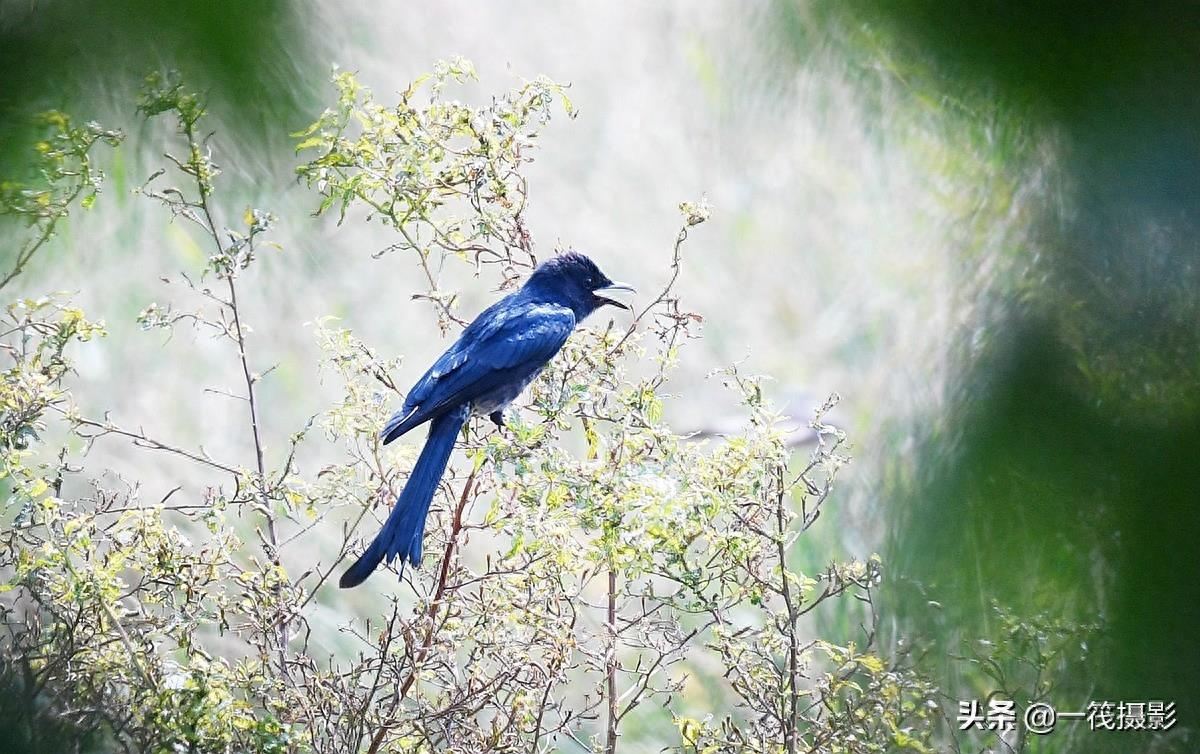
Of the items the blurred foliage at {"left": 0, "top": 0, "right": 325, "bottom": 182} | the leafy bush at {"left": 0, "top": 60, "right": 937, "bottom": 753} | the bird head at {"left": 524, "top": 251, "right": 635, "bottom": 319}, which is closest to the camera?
the blurred foliage at {"left": 0, "top": 0, "right": 325, "bottom": 182}

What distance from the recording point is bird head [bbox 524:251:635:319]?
2219 millimetres

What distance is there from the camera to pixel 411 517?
1787mm

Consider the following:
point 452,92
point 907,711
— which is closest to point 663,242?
point 452,92

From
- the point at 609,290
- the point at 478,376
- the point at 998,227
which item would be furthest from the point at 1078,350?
the point at 609,290

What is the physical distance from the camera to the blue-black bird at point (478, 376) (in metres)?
1.78

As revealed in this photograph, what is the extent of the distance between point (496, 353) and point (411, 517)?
37 centimetres

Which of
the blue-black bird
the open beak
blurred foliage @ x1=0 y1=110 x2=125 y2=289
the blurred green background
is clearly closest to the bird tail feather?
the blue-black bird

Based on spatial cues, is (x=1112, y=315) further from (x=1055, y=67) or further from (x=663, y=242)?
(x=663, y=242)

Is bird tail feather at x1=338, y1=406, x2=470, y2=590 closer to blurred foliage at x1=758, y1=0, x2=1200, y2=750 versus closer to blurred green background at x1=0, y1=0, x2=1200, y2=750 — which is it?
blurred green background at x1=0, y1=0, x2=1200, y2=750

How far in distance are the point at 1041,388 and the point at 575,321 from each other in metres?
1.54

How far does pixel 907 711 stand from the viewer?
1.78 meters

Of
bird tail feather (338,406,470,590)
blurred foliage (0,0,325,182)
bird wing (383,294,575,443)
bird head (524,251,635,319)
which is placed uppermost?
bird head (524,251,635,319)

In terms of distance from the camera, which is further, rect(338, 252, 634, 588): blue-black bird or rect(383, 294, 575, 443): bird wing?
rect(383, 294, 575, 443): bird wing

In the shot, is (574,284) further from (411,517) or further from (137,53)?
(137,53)
